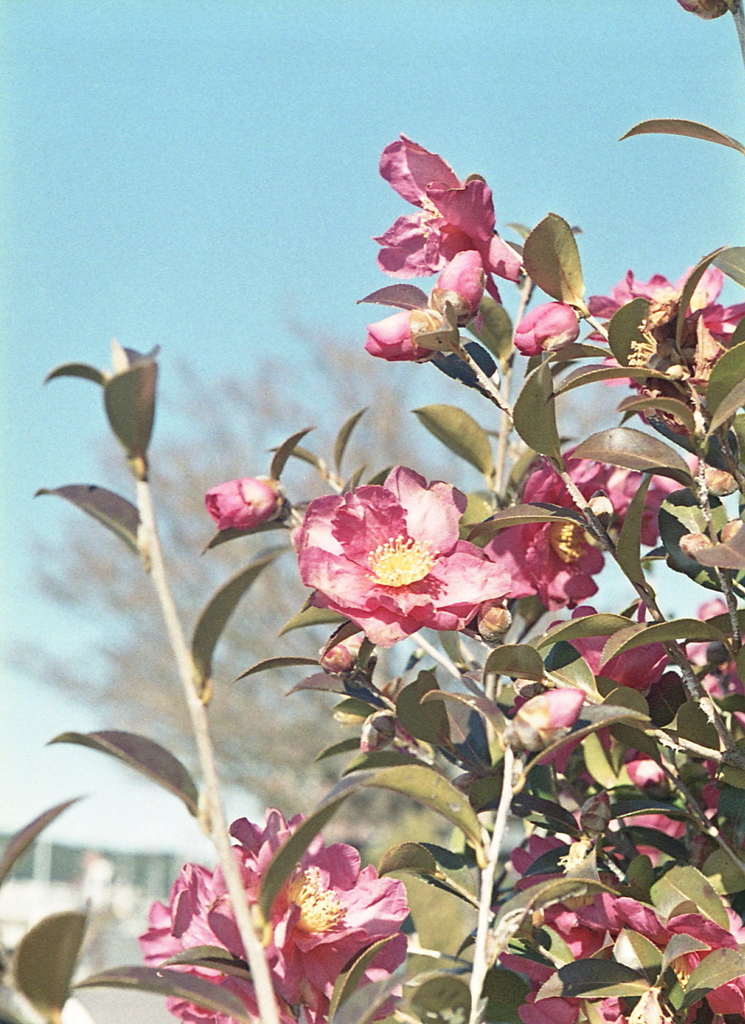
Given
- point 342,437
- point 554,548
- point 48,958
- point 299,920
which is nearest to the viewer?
point 48,958

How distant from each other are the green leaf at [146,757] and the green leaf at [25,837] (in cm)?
2

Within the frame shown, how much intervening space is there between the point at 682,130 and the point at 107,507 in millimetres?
457

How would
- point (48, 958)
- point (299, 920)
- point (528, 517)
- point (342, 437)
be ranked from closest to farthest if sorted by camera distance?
1. point (48, 958)
2. point (299, 920)
3. point (528, 517)
4. point (342, 437)

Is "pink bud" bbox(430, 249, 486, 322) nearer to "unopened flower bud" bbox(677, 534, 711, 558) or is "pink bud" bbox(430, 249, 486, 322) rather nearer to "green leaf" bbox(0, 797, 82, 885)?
"unopened flower bud" bbox(677, 534, 711, 558)

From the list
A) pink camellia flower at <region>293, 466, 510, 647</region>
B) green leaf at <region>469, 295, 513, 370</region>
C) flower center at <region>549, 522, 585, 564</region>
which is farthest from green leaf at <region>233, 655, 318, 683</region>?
green leaf at <region>469, 295, 513, 370</region>

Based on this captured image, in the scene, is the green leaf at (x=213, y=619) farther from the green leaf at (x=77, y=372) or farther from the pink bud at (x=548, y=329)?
the pink bud at (x=548, y=329)

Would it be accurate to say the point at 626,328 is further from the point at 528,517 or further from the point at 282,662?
the point at 282,662

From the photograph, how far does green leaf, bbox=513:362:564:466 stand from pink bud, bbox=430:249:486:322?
0.07m

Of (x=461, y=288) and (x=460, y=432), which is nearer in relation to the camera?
(x=461, y=288)

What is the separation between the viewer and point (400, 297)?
2.08 ft

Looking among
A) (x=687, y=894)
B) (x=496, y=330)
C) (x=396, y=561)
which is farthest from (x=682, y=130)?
(x=687, y=894)

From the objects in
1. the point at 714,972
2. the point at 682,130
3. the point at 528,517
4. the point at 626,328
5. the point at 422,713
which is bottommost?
the point at 714,972

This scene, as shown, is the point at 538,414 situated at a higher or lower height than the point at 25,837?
higher

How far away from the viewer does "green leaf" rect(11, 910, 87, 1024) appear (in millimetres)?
319
